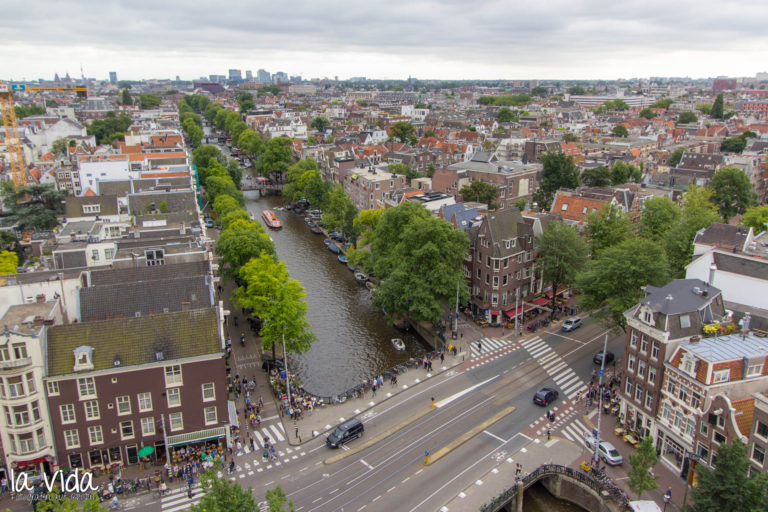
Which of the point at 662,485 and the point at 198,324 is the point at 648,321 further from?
the point at 198,324

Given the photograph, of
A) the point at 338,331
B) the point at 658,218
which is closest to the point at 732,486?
the point at 338,331

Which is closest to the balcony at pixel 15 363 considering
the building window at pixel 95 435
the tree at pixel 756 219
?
the building window at pixel 95 435

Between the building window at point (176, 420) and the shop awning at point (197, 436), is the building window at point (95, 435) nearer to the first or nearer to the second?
the shop awning at point (197, 436)

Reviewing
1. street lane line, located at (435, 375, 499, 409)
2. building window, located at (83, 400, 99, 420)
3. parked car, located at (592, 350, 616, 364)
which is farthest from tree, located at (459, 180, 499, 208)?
building window, located at (83, 400, 99, 420)

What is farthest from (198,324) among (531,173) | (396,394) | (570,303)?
(531,173)

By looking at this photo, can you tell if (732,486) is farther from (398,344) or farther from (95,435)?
(95,435)

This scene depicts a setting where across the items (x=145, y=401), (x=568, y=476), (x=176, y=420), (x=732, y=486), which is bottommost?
(x=568, y=476)

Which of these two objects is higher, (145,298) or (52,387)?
(145,298)

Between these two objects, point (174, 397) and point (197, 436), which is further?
point (197, 436)
